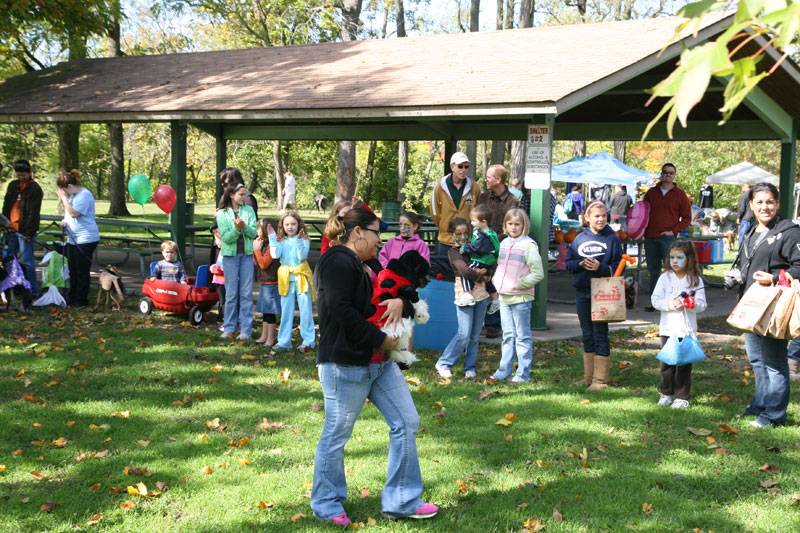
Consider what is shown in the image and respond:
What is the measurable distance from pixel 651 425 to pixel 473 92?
5.49m

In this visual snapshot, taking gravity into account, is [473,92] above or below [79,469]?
above

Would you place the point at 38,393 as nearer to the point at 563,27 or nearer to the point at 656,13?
the point at 563,27

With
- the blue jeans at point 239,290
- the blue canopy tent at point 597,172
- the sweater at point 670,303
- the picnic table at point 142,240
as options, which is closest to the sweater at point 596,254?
the sweater at point 670,303

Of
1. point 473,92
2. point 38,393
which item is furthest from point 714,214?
point 38,393

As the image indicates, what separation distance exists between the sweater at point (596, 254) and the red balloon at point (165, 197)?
7025mm

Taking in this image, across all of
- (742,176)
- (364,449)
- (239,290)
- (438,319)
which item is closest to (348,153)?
(239,290)

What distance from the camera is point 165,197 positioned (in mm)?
12156

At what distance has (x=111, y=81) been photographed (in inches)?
595

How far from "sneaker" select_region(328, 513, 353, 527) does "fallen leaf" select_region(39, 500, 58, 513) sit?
5.41 feet

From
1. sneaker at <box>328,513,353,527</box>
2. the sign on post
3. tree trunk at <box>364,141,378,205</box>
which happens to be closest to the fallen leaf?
sneaker at <box>328,513,353,527</box>

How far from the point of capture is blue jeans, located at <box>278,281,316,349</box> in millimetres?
8828

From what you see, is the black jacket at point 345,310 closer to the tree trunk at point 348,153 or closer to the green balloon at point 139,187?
the green balloon at point 139,187

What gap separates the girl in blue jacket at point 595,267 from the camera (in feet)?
23.7

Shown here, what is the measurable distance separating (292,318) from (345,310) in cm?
485
